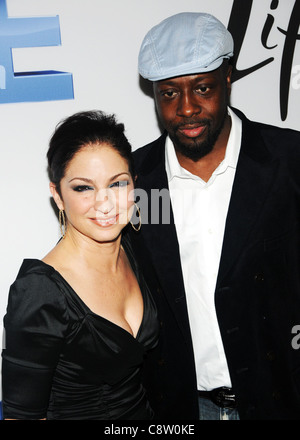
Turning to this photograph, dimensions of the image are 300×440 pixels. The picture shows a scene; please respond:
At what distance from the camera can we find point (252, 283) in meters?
1.97

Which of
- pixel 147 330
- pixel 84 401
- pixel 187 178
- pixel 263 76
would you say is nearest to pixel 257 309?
pixel 147 330

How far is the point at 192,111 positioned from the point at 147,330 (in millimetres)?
812

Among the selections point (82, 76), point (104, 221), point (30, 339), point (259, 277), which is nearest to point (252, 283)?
point (259, 277)

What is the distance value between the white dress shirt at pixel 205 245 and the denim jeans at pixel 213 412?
8 centimetres

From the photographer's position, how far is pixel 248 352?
6.61 feet

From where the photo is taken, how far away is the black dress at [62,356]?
1677 mm

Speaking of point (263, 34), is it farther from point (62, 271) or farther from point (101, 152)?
point (62, 271)

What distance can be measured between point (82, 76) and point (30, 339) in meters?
1.29

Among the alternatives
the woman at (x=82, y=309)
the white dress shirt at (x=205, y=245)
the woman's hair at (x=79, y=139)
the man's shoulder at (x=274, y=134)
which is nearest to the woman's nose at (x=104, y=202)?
the woman at (x=82, y=309)

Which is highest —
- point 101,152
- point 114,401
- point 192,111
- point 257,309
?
point 192,111

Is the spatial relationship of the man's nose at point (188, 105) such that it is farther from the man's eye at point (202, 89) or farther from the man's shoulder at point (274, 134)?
the man's shoulder at point (274, 134)

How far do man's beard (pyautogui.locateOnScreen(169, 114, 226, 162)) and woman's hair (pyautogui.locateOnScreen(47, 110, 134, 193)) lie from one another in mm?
229

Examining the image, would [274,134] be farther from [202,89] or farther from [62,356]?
[62,356]

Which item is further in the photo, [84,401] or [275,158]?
[275,158]
